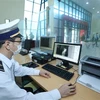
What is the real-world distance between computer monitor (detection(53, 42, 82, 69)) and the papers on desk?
0.29m

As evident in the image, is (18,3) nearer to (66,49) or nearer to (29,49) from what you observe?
(29,49)

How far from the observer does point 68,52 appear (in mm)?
1499

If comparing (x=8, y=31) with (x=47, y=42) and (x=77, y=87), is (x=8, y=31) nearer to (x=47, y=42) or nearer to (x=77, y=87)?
(x=77, y=87)

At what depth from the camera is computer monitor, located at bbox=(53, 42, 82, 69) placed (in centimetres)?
137

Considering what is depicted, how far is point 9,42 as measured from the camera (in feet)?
2.98

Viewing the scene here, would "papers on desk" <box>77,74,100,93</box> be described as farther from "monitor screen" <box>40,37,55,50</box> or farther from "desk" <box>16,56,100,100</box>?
"monitor screen" <box>40,37,55,50</box>

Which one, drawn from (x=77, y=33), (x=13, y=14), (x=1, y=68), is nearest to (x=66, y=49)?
(x=77, y=33)

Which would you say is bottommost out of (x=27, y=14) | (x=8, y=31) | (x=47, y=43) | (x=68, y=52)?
(x=68, y=52)

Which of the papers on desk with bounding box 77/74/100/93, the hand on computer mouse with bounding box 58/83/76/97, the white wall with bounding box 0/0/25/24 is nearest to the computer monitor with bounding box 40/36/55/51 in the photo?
the papers on desk with bounding box 77/74/100/93

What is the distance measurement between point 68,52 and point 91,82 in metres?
0.58

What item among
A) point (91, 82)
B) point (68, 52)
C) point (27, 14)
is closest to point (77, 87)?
point (91, 82)

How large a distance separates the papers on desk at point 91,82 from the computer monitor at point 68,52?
289mm

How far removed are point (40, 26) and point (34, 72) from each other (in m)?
2.58

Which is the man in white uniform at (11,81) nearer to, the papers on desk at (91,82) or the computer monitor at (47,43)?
the papers on desk at (91,82)
